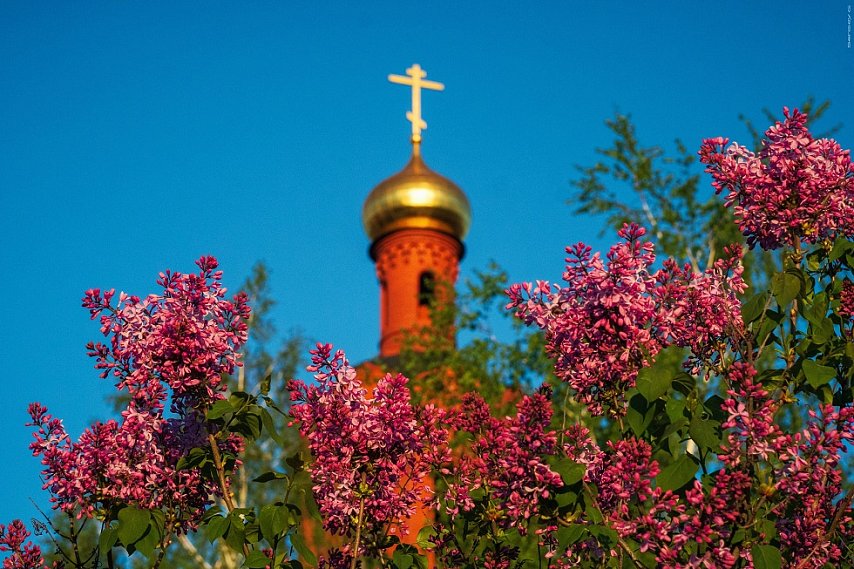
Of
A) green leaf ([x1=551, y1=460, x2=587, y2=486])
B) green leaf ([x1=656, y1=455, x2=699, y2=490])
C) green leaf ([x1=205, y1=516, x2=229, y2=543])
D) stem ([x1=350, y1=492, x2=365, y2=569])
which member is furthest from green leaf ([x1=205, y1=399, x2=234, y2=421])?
green leaf ([x1=656, y1=455, x2=699, y2=490])

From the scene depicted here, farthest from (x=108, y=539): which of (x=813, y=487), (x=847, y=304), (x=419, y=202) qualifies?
(x=419, y=202)

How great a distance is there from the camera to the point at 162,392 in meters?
4.71

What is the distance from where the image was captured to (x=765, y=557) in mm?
3971

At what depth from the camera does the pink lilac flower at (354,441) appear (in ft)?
14.7

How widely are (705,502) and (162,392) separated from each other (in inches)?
91.7

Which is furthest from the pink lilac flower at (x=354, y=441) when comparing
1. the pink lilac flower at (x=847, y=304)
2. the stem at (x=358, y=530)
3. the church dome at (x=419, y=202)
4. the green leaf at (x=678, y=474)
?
the church dome at (x=419, y=202)

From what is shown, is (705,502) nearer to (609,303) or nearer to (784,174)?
(609,303)

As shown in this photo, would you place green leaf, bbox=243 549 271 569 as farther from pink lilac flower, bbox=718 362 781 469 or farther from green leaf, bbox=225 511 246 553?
pink lilac flower, bbox=718 362 781 469

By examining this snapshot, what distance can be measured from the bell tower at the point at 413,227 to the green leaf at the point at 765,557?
102ft

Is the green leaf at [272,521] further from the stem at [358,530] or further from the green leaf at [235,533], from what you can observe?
the stem at [358,530]

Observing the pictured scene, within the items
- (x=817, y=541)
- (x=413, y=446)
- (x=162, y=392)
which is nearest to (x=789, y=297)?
(x=817, y=541)

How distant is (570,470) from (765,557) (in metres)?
0.78

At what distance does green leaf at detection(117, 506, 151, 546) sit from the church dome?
3146cm

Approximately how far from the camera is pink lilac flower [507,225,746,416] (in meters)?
4.46
